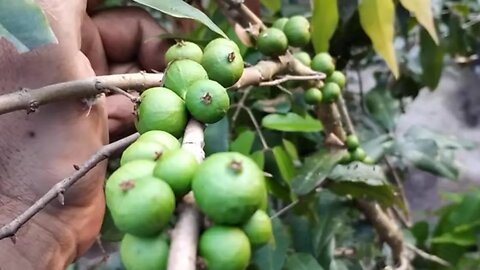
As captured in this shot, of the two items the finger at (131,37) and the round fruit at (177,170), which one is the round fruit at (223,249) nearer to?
the round fruit at (177,170)

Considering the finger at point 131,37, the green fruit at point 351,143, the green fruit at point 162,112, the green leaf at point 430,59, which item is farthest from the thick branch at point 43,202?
the green leaf at point 430,59

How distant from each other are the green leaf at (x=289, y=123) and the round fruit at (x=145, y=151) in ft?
1.62

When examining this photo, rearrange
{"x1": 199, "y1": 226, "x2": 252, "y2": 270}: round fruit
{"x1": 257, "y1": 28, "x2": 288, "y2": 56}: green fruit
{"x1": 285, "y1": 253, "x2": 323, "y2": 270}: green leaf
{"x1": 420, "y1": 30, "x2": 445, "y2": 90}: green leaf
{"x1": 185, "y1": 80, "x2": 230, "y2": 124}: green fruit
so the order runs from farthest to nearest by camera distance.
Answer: {"x1": 420, "y1": 30, "x2": 445, "y2": 90}: green leaf < {"x1": 285, "y1": 253, "x2": 323, "y2": 270}: green leaf < {"x1": 257, "y1": 28, "x2": 288, "y2": 56}: green fruit < {"x1": 185, "y1": 80, "x2": 230, "y2": 124}: green fruit < {"x1": 199, "y1": 226, "x2": 252, "y2": 270}: round fruit

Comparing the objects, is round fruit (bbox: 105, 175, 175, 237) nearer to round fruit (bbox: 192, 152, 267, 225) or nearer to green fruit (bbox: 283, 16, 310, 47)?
round fruit (bbox: 192, 152, 267, 225)

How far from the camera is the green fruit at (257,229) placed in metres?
0.39

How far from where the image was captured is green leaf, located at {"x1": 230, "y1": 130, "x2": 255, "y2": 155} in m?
0.90

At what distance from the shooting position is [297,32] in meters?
0.74

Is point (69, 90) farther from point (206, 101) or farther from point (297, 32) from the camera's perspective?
point (297, 32)

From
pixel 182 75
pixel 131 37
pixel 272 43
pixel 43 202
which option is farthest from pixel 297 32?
pixel 43 202

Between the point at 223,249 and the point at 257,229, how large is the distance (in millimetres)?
37

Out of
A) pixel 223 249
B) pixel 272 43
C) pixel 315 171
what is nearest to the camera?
pixel 223 249

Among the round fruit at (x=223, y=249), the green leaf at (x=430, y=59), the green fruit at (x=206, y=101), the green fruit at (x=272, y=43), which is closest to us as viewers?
the round fruit at (x=223, y=249)

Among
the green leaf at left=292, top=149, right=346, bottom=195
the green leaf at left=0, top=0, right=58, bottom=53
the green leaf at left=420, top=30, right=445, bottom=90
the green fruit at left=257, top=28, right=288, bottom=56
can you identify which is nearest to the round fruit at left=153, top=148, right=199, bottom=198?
the green leaf at left=0, top=0, right=58, bottom=53

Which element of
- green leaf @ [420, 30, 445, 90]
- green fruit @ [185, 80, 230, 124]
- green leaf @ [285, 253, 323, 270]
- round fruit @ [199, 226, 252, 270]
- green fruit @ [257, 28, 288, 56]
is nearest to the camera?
round fruit @ [199, 226, 252, 270]
